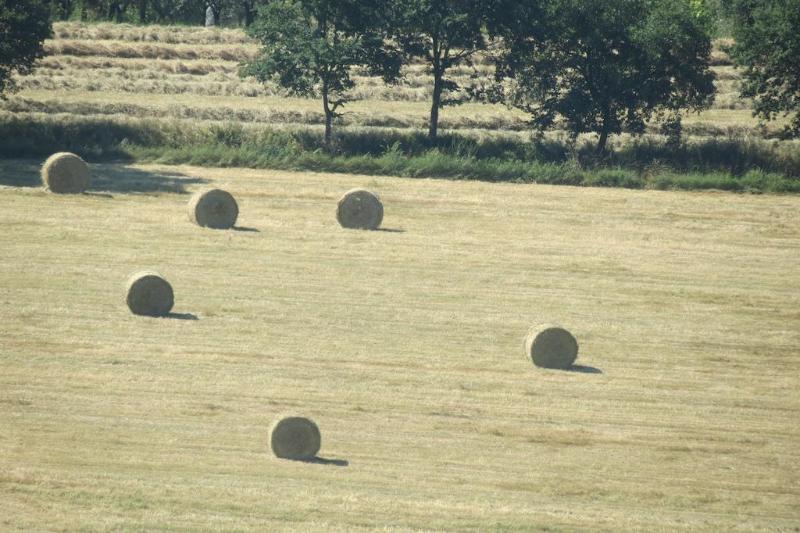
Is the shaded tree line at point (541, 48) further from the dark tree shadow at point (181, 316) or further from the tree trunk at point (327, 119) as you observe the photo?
the dark tree shadow at point (181, 316)

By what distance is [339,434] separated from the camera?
20078 millimetres

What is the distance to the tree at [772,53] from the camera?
148 feet

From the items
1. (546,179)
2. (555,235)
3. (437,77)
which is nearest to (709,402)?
(555,235)

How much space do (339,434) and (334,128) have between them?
31399mm

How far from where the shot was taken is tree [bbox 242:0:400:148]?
4741cm

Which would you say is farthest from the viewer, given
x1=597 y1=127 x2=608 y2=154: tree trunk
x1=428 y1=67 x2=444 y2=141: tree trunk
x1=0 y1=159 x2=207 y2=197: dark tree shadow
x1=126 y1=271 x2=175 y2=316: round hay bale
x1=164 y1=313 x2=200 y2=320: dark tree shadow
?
x1=428 y1=67 x2=444 y2=141: tree trunk

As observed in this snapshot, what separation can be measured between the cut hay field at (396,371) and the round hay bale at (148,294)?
1.12ft

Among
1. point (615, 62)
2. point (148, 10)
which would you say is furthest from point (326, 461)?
point (148, 10)

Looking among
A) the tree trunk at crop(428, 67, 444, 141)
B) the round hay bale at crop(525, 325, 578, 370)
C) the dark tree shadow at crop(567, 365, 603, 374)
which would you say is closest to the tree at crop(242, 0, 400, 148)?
the tree trunk at crop(428, 67, 444, 141)

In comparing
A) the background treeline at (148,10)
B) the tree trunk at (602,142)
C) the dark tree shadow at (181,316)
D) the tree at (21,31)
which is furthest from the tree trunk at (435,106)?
the background treeline at (148,10)

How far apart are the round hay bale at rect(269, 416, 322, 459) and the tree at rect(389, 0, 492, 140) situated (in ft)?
101

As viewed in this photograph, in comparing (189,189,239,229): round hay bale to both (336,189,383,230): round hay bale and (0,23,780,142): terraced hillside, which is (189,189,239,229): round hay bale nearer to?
(336,189,383,230): round hay bale

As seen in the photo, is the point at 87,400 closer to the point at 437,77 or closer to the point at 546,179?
the point at 546,179

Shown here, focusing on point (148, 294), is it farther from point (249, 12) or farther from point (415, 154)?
point (249, 12)
